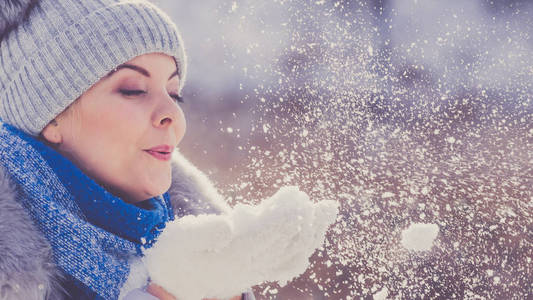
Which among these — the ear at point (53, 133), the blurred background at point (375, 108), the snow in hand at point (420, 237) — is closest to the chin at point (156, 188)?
the ear at point (53, 133)

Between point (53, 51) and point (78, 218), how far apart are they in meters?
0.49

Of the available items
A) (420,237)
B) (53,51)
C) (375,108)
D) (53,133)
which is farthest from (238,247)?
(375,108)

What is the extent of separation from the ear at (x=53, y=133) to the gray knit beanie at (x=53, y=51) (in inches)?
0.6

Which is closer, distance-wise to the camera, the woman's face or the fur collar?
the fur collar

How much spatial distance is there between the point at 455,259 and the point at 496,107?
1.98 m

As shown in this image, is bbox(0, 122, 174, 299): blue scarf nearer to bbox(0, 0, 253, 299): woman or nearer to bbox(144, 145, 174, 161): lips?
bbox(0, 0, 253, 299): woman

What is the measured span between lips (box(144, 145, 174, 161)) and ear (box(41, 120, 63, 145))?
26 centimetres

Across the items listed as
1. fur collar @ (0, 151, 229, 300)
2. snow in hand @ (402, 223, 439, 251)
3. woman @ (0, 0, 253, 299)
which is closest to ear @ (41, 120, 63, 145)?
woman @ (0, 0, 253, 299)

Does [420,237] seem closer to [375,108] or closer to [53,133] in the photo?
[53,133]

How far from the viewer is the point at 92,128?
1159 millimetres

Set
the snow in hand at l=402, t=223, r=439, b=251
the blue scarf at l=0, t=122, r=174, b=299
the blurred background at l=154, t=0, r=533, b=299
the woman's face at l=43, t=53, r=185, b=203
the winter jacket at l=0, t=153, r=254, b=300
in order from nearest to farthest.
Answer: the winter jacket at l=0, t=153, r=254, b=300 → the blue scarf at l=0, t=122, r=174, b=299 → the woman's face at l=43, t=53, r=185, b=203 → the snow in hand at l=402, t=223, r=439, b=251 → the blurred background at l=154, t=0, r=533, b=299

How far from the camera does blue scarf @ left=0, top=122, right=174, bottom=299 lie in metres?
0.97

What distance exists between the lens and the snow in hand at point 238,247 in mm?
1026

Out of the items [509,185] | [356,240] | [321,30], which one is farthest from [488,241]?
[321,30]
